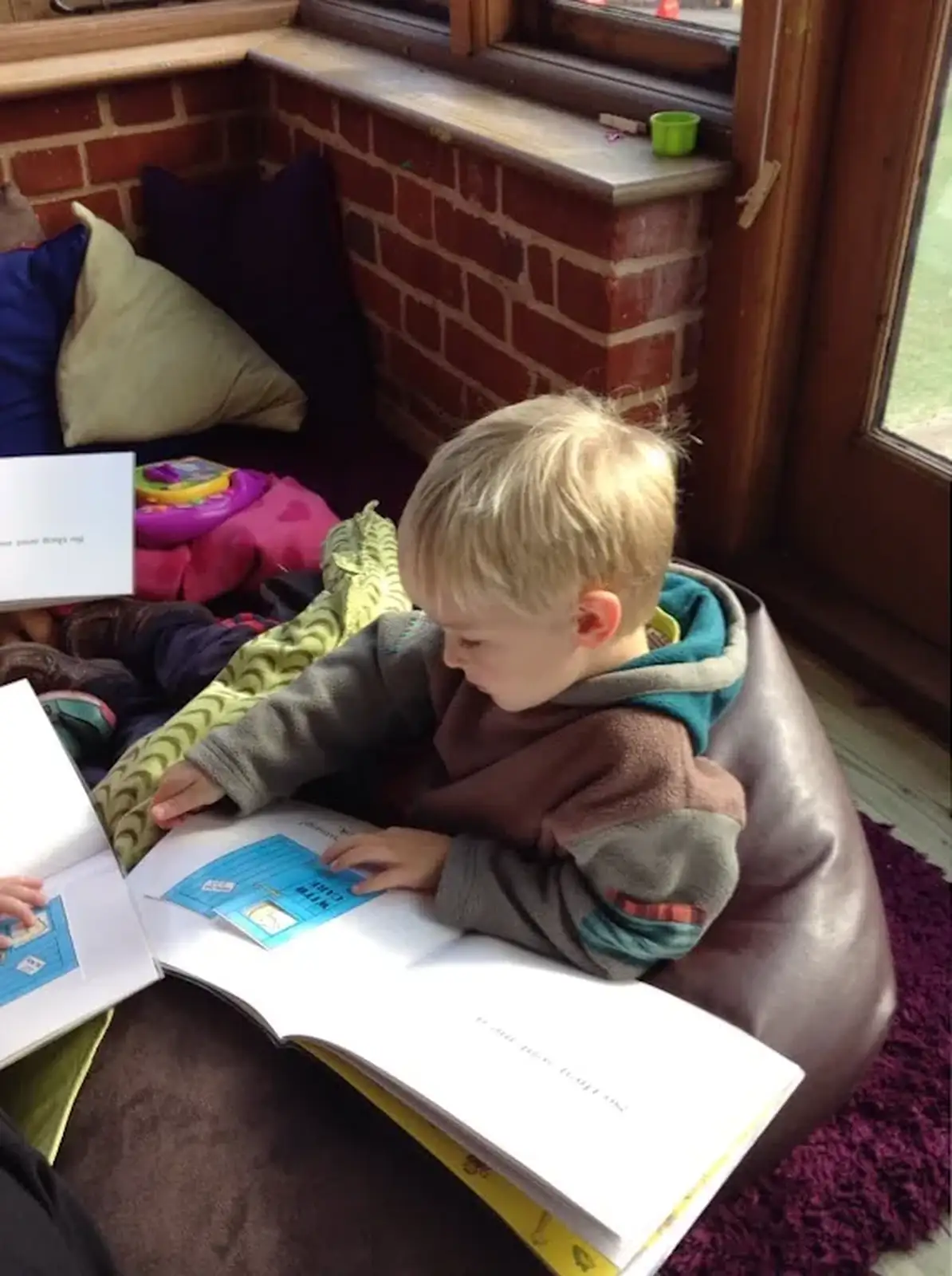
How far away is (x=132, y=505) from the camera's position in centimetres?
146

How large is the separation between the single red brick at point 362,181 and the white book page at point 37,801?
1.02 meters

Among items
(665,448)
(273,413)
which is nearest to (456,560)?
(665,448)

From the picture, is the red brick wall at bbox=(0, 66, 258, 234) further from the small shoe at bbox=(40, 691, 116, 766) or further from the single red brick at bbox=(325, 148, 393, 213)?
the small shoe at bbox=(40, 691, 116, 766)

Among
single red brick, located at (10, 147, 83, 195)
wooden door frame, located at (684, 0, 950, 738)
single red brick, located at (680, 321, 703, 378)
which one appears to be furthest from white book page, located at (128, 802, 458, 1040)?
single red brick, located at (10, 147, 83, 195)

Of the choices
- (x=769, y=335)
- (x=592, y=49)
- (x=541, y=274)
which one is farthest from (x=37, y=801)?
(x=592, y=49)

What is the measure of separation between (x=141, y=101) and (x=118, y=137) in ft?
0.23

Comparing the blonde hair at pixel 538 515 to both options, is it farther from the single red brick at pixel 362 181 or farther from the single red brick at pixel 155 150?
the single red brick at pixel 155 150

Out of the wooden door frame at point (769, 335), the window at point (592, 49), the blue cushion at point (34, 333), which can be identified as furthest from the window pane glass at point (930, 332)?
the blue cushion at point (34, 333)

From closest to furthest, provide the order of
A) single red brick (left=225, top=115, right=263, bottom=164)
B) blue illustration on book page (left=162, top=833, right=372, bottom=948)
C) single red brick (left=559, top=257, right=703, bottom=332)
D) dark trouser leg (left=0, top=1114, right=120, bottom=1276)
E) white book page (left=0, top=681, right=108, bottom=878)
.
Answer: dark trouser leg (left=0, top=1114, right=120, bottom=1276) → blue illustration on book page (left=162, top=833, right=372, bottom=948) → white book page (left=0, top=681, right=108, bottom=878) → single red brick (left=559, top=257, right=703, bottom=332) → single red brick (left=225, top=115, right=263, bottom=164)

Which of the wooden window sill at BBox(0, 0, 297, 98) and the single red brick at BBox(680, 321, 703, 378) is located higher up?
the wooden window sill at BBox(0, 0, 297, 98)

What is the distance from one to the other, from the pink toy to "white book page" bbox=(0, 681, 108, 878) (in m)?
0.39

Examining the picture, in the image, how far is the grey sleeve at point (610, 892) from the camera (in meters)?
0.90

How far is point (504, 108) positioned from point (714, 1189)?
1.37 metres

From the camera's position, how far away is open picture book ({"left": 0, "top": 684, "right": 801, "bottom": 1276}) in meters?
0.78
